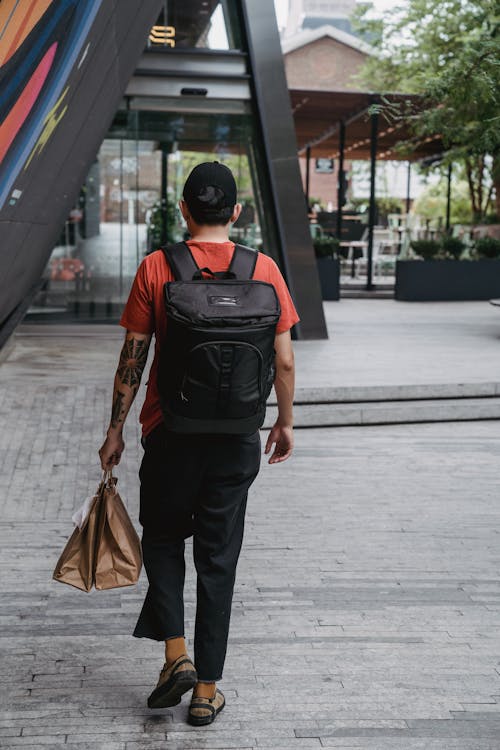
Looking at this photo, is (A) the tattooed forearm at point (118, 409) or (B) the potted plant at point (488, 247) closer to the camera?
(A) the tattooed forearm at point (118, 409)

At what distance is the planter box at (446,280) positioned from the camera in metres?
23.5

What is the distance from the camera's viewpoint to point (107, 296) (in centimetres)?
1734

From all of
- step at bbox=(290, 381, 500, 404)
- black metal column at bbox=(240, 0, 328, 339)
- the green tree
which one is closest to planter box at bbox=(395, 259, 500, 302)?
the green tree

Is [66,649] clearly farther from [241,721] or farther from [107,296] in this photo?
[107,296]

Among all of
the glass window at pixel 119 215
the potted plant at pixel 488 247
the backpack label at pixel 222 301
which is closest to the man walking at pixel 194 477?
the backpack label at pixel 222 301

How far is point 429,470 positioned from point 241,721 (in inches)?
184

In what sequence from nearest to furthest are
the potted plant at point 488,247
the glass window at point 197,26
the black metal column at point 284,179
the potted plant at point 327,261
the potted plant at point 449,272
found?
the black metal column at point 284,179 → the glass window at point 197,26 → the potted plant at point 327,261 → the potted plant at point 449,272 → the potted plant at point 488,247

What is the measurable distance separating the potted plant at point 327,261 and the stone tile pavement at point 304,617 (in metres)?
13.7

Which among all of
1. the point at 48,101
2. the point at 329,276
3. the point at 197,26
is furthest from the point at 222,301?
the point at 329,276

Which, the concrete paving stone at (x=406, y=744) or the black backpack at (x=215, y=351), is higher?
the black backpack at (x=215, y=351)

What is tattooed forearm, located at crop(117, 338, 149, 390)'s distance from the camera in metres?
3.70

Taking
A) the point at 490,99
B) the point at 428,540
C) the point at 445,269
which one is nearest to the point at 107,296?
the point at 490,99

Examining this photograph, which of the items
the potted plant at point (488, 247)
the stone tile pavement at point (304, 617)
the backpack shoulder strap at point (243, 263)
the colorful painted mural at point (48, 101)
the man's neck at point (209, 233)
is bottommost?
the stone tile pavement at point (304, 617)

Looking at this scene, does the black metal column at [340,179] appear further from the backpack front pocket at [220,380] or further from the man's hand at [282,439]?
the backpack front pocket at [220,380]
